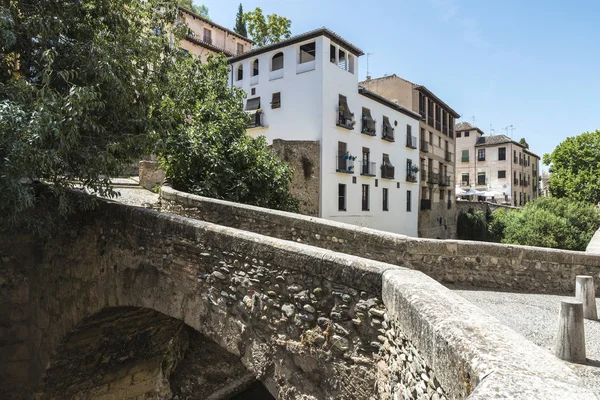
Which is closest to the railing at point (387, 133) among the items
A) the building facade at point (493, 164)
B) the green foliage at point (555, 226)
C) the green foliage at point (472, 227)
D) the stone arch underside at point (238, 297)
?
the green foliage at point (555, 226)

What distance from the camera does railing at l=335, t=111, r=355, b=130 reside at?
799 inches

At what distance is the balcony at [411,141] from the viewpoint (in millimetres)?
26828

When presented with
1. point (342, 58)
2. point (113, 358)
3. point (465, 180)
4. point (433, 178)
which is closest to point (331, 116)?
point (342, 58)

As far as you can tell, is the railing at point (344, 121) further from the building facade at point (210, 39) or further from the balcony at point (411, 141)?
the building facade at point (210, 39)

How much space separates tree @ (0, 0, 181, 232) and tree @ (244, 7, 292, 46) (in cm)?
2358

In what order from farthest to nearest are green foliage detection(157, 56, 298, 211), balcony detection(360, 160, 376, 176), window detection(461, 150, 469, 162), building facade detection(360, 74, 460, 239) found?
window detection(461, 150, 469, 162)
building facade detection(360, 74, 460, 239)
balcony detection(360, 160, 376, 176)
green foliage detection(157, 56, 298, 211)

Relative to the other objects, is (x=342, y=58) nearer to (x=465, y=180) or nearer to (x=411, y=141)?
(x=411, y=141)

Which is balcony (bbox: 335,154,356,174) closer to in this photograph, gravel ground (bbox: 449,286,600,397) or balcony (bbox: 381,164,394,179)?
balcony (bbox: 381,164,394,179)

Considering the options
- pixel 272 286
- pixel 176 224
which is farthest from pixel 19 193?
pixel 272 286

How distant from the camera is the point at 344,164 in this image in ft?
68.9

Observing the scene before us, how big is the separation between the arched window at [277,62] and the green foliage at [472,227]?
22.8 metres

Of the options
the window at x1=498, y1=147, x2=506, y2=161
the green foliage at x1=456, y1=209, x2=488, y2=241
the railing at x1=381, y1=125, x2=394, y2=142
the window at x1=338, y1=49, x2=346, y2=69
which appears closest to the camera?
the window at x1=338, y1=49, x2=346, y2=69

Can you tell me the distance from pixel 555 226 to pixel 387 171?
397 inches

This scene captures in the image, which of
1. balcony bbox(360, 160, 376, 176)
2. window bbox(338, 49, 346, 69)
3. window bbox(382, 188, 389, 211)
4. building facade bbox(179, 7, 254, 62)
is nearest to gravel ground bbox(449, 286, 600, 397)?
balcony bbox(360, 160, 376, 176)
